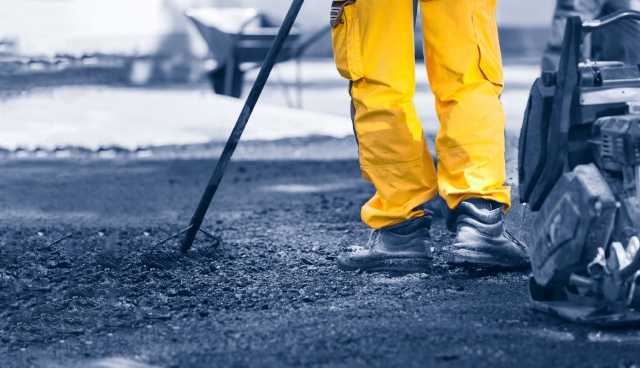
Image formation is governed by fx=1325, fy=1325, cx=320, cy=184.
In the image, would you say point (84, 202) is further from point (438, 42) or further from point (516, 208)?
point (438, 42)

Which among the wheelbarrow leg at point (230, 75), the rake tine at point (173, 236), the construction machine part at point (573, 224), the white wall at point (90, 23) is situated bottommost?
the white wall at point (90, 23)

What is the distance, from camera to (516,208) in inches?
177

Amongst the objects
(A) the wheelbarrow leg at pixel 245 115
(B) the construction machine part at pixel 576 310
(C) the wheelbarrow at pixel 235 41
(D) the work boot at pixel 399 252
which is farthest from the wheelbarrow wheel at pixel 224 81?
(B) the construction machine part at pixel 576 310

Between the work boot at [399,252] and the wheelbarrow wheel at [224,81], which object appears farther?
the wheelbarrow wheel at [224,81]

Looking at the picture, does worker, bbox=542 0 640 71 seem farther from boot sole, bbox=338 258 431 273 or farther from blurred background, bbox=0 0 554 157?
boot sole, bbox=338 258 431 273

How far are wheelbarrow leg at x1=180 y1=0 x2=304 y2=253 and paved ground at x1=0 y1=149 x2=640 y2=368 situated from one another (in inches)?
3.8

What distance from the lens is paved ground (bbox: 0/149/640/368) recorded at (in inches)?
113

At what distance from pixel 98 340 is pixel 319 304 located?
581 millimetres

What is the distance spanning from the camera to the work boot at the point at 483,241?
3.64 metres

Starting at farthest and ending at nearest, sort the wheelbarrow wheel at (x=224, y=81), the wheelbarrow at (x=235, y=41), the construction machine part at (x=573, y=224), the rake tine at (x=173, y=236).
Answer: the wheelbarrow wheel at (x=224, y=81)
the wheelbarrow at (x=235, y=41)
the rake tine at (x=173, y=236)
the construction machine part at (x=573, y=224)

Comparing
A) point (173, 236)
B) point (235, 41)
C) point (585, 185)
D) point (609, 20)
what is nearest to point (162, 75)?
point (235, 41)

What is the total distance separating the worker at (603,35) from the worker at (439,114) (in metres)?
1.85

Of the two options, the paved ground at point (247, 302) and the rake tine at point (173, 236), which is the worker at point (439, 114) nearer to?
the paved ground at point (247, 302)

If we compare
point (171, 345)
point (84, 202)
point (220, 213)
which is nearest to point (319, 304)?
point (171, 345)
